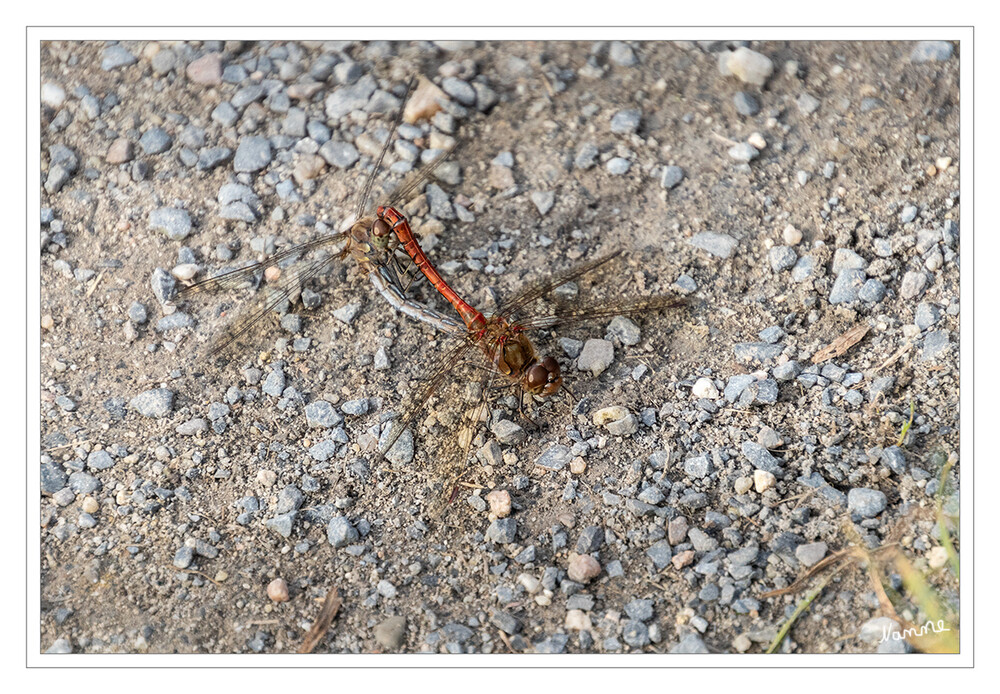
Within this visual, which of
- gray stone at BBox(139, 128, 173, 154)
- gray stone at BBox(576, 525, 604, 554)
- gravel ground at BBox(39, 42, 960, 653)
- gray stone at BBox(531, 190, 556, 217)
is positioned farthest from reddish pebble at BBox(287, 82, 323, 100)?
gray stone at BBox(576, 525, 604, 554)

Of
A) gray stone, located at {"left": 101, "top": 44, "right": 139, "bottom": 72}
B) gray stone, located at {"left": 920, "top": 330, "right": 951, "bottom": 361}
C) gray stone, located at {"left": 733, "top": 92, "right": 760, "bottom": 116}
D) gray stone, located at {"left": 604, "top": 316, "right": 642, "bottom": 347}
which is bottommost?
gray stone, located at {"left": 604, "top": 316, "right": 642, "bottom": 347}

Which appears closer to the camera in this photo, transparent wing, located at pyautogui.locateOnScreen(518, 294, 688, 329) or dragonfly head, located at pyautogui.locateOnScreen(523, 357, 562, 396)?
dragonfly head, located at pyautogui.locateOnScreen(523, 357, 562, 396)

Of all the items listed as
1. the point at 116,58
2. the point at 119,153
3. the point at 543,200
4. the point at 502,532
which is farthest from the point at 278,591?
the point at 116,58

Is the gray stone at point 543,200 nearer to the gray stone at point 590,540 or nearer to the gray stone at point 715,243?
the gray stone at point 715,243

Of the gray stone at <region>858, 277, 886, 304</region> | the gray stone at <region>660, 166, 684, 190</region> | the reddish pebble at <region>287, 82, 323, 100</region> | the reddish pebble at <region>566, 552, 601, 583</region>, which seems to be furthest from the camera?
the reddish pebble at <region>287, 82, 323, 100</region>

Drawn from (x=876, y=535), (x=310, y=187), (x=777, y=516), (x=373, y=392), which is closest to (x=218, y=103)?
(x=310, y=187)

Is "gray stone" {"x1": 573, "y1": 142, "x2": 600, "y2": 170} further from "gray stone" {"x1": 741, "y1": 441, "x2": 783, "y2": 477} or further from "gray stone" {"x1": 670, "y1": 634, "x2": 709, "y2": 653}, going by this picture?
"gray stone" {"x1": 670, "y1": 634, "x2": 709, "y2": 653}

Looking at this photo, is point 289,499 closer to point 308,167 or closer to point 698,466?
point 698,466
